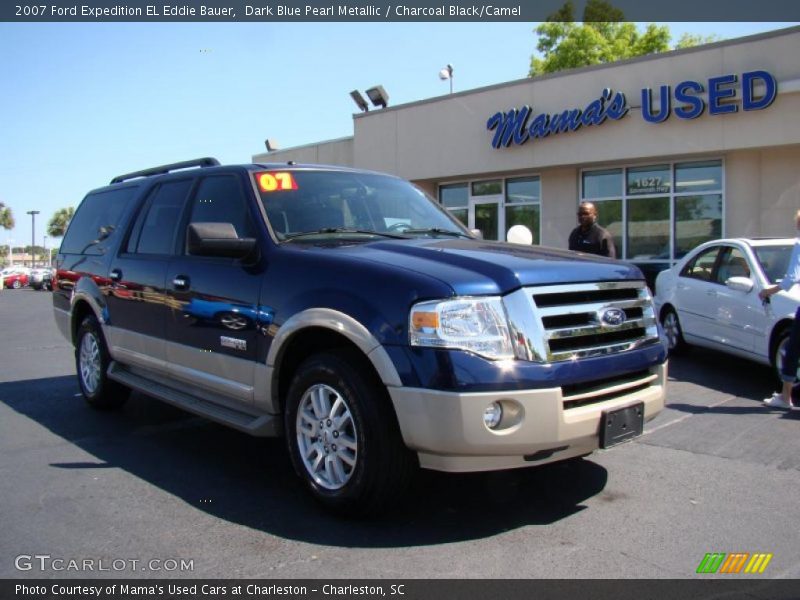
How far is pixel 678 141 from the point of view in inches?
527

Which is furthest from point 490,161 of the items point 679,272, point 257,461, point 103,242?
point 257,461

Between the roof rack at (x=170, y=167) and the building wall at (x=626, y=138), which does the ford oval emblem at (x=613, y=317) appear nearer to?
the roof rack at (x=170, y=167)

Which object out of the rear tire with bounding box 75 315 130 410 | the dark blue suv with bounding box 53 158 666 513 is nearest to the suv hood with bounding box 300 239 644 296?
the dark blue suv with bounding box 53 158 666 513

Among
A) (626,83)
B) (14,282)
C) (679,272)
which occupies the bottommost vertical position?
(14,282)

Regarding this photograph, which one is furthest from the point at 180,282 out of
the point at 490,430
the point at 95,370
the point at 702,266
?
the point at 702,266

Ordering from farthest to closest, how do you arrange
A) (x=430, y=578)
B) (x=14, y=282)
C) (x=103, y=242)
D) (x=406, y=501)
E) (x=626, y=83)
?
(x=14, y=282) < (x=626, y=83) < (x=103, y=242) < (x=406, y=501) < (x=430, y=578)

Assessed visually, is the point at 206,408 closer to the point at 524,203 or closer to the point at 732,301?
the point at 732,301

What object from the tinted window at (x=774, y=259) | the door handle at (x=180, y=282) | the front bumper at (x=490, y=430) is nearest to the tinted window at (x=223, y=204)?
the door handle at (x=180, y=282)

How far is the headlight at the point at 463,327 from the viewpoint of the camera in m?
3.30

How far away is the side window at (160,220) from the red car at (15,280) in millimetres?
49071

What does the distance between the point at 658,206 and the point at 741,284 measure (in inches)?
297

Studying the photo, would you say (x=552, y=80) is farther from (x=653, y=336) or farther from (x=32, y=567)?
(x=32, y=567)

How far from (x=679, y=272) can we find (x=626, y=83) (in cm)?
662

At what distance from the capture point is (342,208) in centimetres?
473
